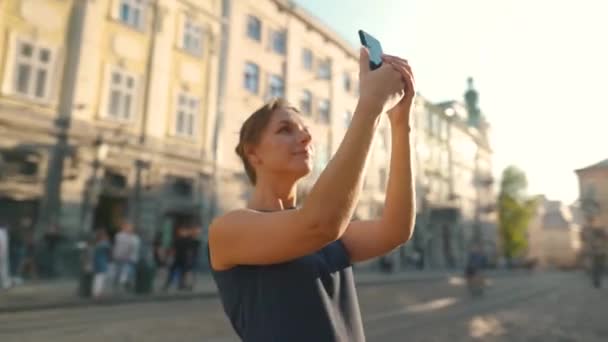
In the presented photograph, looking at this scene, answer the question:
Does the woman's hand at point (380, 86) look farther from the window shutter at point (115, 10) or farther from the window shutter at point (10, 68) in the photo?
the window shutter at point (115, 10)

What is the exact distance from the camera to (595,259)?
2239 centimetres

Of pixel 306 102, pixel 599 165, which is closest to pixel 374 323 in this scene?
pixel 306 102

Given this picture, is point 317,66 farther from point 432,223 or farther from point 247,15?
point 432,223

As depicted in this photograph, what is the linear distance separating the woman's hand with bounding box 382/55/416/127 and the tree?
198ft

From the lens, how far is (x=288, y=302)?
117 cm

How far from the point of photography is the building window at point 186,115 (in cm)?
1911

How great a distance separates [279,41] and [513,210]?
43.3m

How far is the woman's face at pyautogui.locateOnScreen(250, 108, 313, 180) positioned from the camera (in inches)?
52.8

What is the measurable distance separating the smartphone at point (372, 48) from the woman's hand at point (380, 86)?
1 cm

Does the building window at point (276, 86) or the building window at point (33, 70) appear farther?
the building window at point (276, 86)

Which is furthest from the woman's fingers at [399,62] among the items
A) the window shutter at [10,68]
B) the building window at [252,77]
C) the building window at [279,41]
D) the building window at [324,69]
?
the building window at [324,69]

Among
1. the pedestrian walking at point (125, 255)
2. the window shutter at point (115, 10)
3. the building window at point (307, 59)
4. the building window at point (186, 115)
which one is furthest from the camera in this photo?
the building window at point (307, 59)

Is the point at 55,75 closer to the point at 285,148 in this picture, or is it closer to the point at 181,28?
the point at 181,28

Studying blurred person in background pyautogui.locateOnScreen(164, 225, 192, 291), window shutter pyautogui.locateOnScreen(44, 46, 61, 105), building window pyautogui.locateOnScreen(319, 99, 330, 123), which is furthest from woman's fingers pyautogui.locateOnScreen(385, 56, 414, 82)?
building window pyautogui.locateOnScreen(319, 99, 330, 123)
